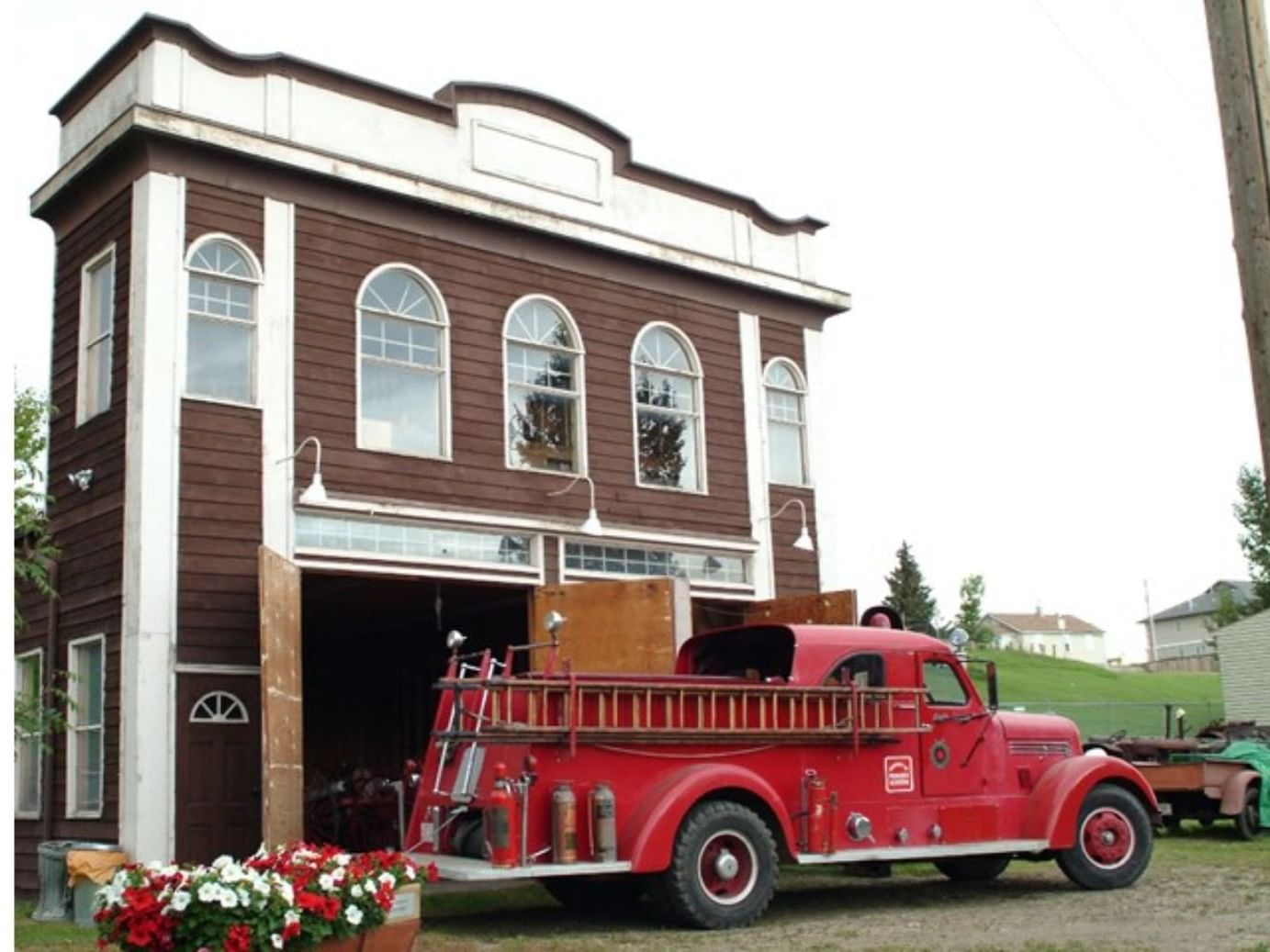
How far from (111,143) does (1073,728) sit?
10.9 m

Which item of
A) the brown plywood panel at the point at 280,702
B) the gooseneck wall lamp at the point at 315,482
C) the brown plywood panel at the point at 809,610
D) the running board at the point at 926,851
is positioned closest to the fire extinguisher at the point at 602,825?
the running board at the point at 926,851

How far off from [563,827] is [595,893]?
225cm

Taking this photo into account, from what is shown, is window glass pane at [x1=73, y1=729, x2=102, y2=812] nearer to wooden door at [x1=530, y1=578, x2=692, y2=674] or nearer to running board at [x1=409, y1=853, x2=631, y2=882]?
wooden door at [x1=530, y1=578, x2=692, y2=674]

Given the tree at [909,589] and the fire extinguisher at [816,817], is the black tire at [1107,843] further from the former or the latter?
the tree at [909,589]

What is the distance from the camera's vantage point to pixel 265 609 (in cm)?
1390

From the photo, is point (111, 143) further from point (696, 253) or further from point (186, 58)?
point (696, 253)

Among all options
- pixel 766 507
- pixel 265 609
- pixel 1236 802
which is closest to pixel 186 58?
pixel 265 609

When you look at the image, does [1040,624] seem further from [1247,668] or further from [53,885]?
[53,885]

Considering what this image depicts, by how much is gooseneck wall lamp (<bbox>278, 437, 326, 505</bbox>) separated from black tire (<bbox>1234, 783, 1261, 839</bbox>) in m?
12.7

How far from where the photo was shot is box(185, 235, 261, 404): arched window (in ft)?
50.5

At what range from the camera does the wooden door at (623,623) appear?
16.3m

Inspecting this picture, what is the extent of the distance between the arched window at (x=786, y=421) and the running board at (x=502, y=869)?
9.52m

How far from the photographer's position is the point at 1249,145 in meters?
8.61

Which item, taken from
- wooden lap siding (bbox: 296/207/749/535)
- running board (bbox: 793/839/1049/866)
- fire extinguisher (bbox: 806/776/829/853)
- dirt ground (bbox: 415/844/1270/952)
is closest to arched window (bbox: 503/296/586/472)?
wooden lap siding (bbox: 296/207/749/535)
